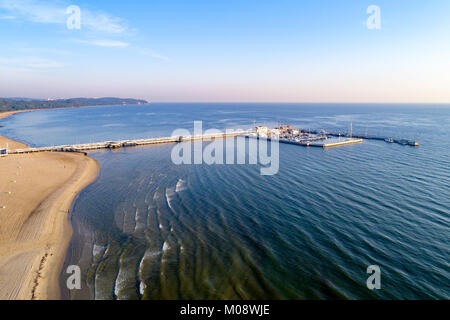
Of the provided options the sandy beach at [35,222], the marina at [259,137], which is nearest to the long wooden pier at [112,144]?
the marina at [259,137]

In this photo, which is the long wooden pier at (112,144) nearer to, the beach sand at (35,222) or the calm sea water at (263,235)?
the beach sand at (35,222)

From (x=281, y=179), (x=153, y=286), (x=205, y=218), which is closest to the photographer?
(x=153, y=286)

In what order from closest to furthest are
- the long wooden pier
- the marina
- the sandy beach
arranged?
1. the sandy beach
2. the long wooden pier
3. the marina

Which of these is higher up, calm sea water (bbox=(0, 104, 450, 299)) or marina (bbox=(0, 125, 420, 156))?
marina (bbox=(0, 125, 420, 156))

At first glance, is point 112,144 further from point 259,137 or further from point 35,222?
point 259,137

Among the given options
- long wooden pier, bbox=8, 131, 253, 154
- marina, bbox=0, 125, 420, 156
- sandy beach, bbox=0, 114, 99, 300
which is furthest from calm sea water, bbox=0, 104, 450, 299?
long wooden pier, bbox=8, 131, 253, 154

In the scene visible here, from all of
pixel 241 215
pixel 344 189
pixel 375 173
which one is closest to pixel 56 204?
pixel 241 215

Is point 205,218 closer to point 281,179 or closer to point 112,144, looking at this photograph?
point 281,179

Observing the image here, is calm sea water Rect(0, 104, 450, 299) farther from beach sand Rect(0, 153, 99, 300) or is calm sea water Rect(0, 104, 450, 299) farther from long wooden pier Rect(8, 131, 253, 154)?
long wooden pier Rect(8, 131, 253, 154)
